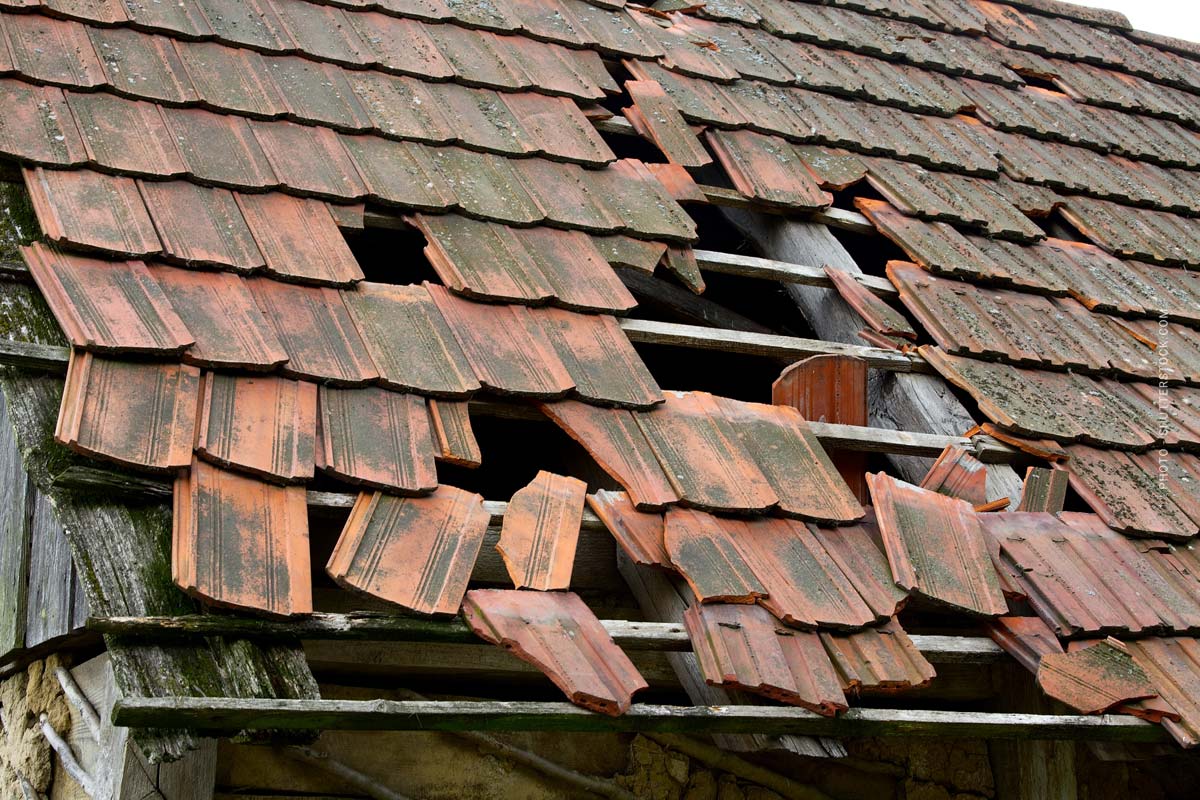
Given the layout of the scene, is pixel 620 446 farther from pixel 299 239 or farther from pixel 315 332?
pixel 299 239

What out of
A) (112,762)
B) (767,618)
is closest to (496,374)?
(767,618)

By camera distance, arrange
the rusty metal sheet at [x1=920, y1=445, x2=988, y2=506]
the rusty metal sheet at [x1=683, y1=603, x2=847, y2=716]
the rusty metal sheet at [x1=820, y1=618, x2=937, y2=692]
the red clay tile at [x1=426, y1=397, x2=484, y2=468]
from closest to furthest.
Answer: the rusty metal sheet at [x1=683, y1=603, x2=847, y2=716], the rusty metal sheet at [x1=820, y1=618, x2=937, y2=692], the red clay tile at [x1=426, y1=397, x2=484, y2=468], the rusty metal sheet at [x1=920, y1=445, x2=988, y2=506]

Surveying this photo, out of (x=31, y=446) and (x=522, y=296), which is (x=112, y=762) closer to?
(x=31, y=446)

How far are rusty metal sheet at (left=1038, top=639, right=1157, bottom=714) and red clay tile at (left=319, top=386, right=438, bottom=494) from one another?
139 cm

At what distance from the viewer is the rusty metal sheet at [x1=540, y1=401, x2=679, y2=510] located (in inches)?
98.3

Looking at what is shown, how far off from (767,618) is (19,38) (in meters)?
2.41

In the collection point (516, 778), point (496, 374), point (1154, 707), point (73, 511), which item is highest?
point (1154, 707)

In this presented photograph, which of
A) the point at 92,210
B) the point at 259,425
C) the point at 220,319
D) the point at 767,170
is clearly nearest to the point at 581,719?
the point at 259,425

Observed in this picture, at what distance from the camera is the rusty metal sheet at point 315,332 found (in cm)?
246

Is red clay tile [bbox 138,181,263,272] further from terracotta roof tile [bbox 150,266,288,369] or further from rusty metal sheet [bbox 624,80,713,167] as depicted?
rusty metal sheet [bbox 624,80,713,167]

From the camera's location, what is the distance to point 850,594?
2.46 metres

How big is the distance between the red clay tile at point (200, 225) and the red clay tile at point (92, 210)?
36mm

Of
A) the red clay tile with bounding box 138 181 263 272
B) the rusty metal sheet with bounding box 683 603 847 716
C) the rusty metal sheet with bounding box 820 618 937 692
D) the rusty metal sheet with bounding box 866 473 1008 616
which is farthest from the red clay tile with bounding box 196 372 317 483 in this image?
the rusty metal sheet with bounding box 866 473 1008 616

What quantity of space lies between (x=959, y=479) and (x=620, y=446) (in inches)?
36.7
